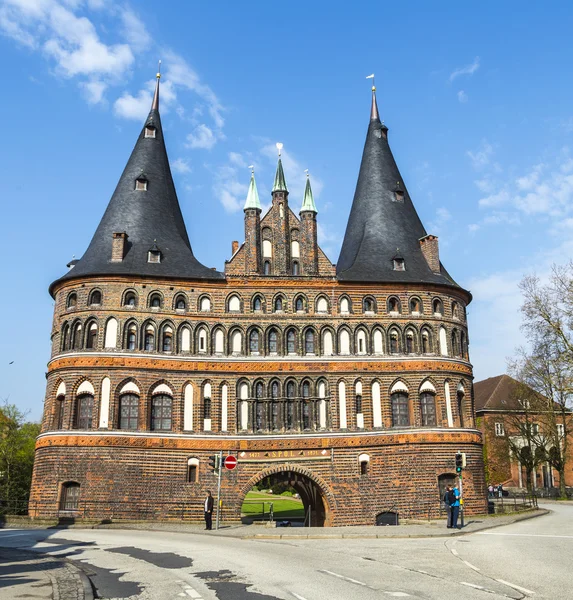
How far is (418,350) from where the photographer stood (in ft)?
116

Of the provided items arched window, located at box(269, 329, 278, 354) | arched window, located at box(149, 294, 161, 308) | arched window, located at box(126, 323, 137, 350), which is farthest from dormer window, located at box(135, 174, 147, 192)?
arched window, located at box(269, 329, 278, 354)

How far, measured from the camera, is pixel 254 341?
34688 mm

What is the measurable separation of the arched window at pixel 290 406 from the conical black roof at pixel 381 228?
610 centimetres

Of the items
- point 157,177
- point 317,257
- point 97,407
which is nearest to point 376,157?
point 317,257

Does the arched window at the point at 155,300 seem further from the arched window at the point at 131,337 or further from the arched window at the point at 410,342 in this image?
the arched window at the point at 410,342

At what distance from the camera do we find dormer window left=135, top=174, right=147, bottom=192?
37938mm

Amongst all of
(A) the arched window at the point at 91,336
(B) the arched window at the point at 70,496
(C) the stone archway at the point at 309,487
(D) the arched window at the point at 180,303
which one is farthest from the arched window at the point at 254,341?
(B) the arched window at the point at 70,496

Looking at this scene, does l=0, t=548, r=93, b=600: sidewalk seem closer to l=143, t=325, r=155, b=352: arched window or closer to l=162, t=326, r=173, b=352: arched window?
l=143, t=325, r=155, b=352: arched window

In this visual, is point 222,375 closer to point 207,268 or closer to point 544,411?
point 207,268

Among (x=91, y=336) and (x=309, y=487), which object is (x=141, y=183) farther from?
(x=309, y=487)

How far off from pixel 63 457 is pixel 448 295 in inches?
825

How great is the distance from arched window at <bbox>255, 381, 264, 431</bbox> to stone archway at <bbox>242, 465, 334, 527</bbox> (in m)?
2.20

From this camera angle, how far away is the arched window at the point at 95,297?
34.2m

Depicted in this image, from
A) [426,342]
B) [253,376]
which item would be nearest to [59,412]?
[253,376]
